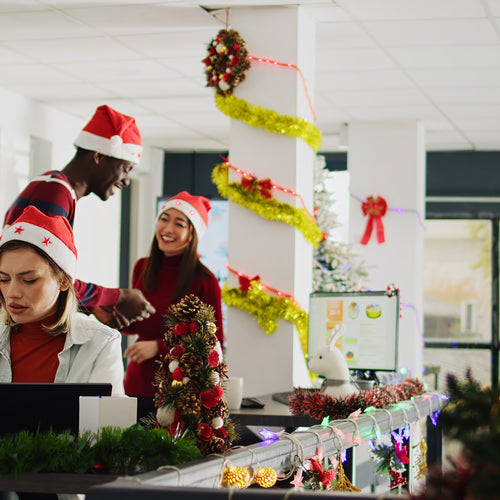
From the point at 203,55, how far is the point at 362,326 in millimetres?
2567

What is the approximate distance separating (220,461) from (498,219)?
8.11m

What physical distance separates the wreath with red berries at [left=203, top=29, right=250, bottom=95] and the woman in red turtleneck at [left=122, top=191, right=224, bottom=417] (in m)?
0.68

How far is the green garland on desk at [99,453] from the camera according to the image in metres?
1.32

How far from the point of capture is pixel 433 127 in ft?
25.2

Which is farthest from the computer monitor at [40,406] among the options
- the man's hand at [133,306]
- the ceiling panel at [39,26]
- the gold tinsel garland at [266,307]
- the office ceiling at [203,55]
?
the ceiling panel at [39,26]

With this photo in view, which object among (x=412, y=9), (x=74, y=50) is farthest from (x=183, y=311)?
(x=74, y=50)

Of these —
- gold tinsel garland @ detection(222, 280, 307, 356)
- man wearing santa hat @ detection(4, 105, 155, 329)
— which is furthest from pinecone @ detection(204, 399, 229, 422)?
gold tinsel garland @ detection(222, 280, 307, 356)

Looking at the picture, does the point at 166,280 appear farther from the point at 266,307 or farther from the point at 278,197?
the point at 278,197

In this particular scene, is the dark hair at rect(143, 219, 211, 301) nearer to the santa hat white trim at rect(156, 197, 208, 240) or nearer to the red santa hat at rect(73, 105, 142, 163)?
the santa hat white trim at rect(156, 197, 208, 240)

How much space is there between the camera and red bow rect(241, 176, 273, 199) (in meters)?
4.46

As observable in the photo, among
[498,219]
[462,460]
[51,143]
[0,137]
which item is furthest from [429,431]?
[498,219]

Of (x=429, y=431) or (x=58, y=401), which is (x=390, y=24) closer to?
(x=429, y=431)

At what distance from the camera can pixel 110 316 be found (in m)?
3.15

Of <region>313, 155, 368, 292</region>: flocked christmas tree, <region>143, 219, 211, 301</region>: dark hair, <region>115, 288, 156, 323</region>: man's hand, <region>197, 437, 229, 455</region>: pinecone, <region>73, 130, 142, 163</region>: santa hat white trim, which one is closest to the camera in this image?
<region>197, 437, 229, 455</region>: pinecone
